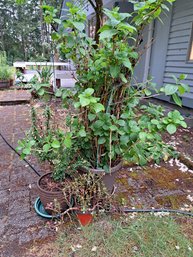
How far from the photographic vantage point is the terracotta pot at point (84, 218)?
1471mm

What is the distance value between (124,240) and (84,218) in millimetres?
307

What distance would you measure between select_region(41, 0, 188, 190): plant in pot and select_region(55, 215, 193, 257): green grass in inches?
16.0

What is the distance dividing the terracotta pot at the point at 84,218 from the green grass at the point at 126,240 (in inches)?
1.3

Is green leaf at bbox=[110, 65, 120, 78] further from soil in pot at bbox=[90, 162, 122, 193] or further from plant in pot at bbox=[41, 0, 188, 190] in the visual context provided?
soil in pot at bbox=[90, 162, 122, 193]

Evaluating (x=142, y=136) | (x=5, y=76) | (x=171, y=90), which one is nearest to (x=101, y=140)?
(x=142, y=136)

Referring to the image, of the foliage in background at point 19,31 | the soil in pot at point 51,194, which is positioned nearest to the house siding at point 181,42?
the soil in pot at point 51,194

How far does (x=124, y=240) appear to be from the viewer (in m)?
1.39

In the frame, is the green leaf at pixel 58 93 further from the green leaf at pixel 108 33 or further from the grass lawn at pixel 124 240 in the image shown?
the grass lawn at pixel 124 240

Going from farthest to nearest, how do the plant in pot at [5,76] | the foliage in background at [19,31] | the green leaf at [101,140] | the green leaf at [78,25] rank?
the foliage in background at [19,31]
the plant in pot at [5,76]
the green leaf at [101,140]
the green leaf at [78,25]

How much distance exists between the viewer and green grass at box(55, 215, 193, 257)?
1.32m

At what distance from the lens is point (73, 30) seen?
4.31 ft

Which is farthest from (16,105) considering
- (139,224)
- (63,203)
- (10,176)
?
(139,224)

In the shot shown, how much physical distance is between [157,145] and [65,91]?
785 millimetres

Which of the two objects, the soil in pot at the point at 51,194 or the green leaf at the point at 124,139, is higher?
the green leaf at the point at 124,139
